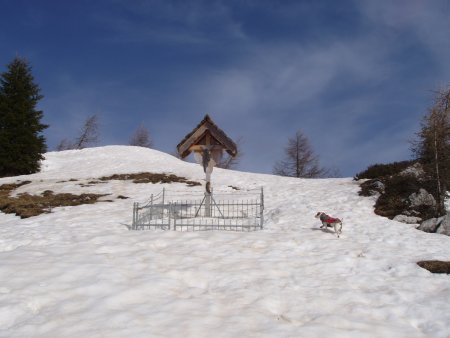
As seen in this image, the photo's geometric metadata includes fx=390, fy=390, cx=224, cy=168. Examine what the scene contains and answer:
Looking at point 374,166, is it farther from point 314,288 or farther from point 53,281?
point 53,281

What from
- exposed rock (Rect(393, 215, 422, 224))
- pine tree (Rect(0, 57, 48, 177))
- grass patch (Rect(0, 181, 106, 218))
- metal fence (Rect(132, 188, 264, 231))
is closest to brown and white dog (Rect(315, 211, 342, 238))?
metal fence (Rect(132, 188, 264, 231))

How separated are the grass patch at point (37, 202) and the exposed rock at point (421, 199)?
14.5 meters

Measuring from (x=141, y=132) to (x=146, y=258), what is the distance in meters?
69.6

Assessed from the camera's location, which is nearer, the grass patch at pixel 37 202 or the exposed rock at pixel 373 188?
the grass patch at pixel 37 202

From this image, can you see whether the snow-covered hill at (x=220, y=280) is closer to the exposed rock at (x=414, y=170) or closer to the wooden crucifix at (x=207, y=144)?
the wooden crucifix at (x=207, y=144)

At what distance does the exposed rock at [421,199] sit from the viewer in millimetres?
15805

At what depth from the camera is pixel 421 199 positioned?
628 inches

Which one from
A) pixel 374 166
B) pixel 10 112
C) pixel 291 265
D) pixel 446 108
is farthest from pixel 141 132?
pixel 291 265

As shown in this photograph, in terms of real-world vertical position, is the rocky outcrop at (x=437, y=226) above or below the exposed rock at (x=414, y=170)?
below

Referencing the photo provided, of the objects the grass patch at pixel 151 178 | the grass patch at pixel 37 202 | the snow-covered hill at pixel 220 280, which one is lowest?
the snow-covered hill at pixel 220 280

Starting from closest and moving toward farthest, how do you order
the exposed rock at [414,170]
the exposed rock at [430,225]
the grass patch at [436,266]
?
the grass patch at [436,266] < the exposed rock at [430,225] < the exposed rock at [414,170]

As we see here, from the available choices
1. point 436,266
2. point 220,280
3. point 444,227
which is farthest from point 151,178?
point 436,266

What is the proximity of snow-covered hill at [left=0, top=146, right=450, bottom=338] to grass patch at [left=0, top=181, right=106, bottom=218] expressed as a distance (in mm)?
1755

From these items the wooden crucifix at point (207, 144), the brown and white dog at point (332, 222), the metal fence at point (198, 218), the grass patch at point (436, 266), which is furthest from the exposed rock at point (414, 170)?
the grass patch at point (436, 266)
